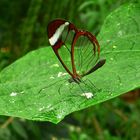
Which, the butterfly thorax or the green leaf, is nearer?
the green leaf

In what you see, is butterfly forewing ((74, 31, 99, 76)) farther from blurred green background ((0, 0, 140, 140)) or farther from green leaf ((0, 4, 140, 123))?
blurred green background ((0, 0, 140, 140))

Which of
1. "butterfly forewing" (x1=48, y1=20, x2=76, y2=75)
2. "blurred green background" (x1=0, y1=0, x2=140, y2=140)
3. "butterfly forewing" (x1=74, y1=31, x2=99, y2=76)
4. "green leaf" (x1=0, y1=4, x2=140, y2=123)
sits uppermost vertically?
"butterfly forewing" (x1=48, y1=20, x2=76, y2=75)

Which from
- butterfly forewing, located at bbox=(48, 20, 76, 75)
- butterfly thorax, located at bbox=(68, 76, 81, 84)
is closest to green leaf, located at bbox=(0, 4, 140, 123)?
butterfly thorax, located at bbox=(68, 76, 81, 84)

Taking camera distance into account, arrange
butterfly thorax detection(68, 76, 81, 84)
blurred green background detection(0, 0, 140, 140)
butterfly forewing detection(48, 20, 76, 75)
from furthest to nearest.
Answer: blurred green background detection(0, 0, 140, 140), butterfly thorax detection(68, 76, 81, 84), butterfly forewing detection(48, 20, 76, 75)

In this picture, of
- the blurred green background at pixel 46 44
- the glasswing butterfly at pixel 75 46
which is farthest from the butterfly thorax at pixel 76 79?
the blurred green background at pixel 46 44

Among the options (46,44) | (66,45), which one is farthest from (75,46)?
(46,44)

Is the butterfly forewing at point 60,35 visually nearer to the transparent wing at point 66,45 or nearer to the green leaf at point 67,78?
the transparent wing at point 66,45

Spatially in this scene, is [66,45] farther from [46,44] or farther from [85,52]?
[46,44]
